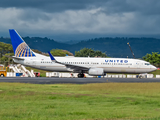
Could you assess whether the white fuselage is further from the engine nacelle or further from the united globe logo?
the engine nacelle

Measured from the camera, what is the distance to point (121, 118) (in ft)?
40.0

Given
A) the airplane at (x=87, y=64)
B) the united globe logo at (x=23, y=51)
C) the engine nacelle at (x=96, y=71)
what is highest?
the united globe logo at (x=23, y=51)

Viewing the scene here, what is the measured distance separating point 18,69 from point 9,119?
183 feet

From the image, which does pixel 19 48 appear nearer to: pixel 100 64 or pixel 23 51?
pixel 23 51

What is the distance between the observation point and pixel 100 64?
2103 inches

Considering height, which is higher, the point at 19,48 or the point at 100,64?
the point at 19,48

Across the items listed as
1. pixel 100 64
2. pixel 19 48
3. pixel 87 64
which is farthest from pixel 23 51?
pixel 100 64

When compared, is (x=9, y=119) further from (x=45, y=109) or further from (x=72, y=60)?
(x=72, y=60)

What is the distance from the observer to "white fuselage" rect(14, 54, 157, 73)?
2090 inches

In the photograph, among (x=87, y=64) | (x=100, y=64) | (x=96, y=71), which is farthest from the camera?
(x=87, y=64)

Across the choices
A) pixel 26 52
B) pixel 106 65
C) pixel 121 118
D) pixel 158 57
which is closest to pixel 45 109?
pixel 121 118

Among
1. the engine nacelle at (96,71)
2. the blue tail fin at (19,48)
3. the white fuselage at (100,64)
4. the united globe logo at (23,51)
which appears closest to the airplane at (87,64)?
the white fuselage at (100,64)

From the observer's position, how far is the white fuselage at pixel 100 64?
2090 inches

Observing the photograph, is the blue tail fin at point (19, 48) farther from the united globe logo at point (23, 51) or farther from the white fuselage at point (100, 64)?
the white fuselage at point (100, 64)
